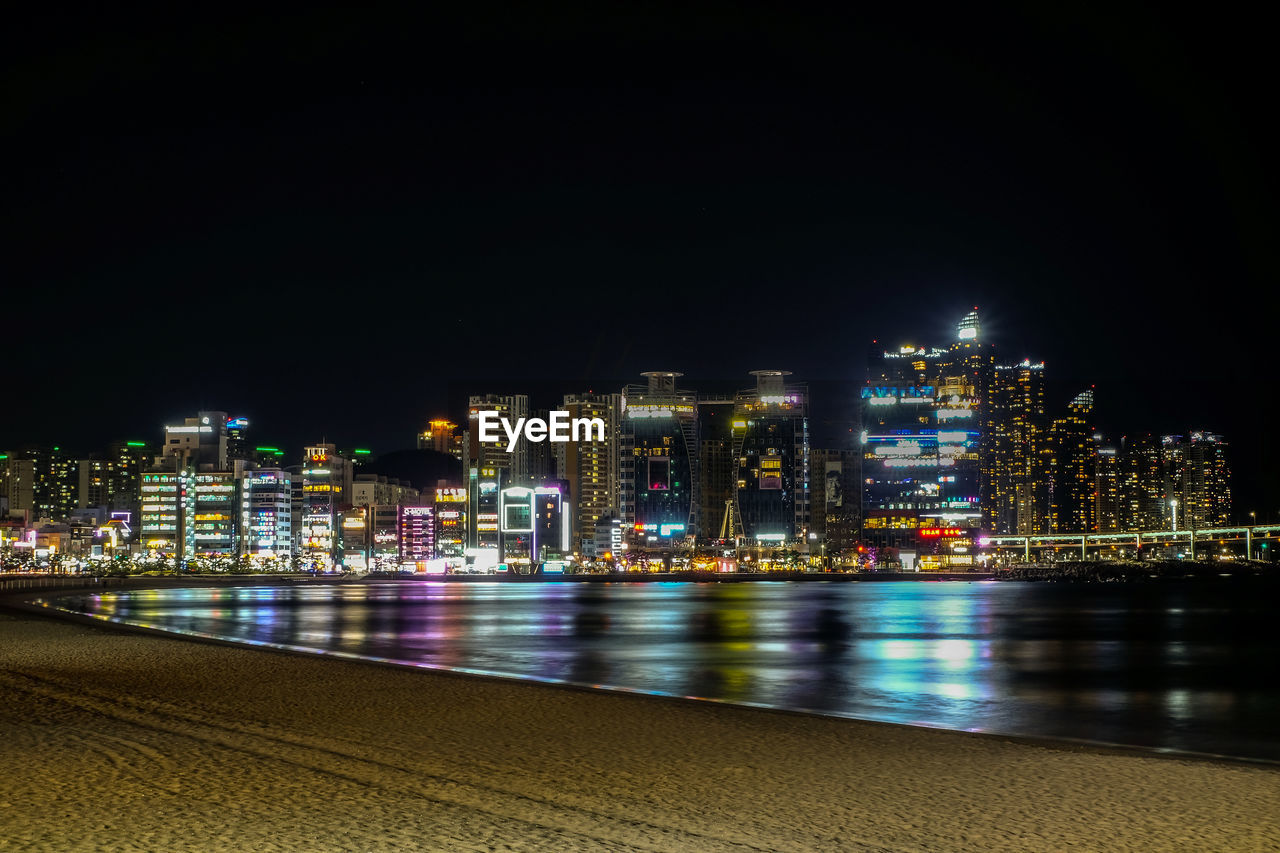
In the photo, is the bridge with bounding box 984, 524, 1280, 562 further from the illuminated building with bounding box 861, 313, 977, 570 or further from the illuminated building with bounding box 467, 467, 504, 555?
the illuminated building with bounding box 467, 467, 504, 555

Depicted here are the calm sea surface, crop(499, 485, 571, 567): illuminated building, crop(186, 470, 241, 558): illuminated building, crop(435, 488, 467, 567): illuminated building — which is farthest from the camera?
crop(435, 488, 467, 567): illuminated building

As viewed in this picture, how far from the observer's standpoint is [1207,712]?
668 inches

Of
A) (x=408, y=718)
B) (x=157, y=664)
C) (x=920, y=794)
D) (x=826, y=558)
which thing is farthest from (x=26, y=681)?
(x=826, y=558)

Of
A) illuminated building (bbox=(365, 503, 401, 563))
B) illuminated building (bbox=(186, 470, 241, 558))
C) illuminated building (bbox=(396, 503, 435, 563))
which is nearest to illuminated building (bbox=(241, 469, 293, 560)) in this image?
illuminated building (bbox=(186, 470, 241, 558))

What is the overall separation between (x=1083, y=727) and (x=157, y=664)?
14.9 m

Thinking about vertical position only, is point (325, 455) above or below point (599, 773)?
above

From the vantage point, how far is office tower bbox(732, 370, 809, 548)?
17912 cm

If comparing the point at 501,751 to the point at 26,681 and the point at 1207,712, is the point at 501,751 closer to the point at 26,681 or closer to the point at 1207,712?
the point at 26,681

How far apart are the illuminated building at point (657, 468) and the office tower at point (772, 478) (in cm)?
820

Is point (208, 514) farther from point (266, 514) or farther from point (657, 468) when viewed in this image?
point (657, 468)

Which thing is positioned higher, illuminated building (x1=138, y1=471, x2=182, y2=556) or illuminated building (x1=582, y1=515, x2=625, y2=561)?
illuminated building (x1=138, y1=471, x2=182, y2=556)

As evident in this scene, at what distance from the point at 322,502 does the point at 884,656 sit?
17399 centimetres

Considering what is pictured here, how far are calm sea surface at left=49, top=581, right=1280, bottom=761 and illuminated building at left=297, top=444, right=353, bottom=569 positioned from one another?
12497cm

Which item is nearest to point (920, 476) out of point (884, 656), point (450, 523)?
point (450, 523)
